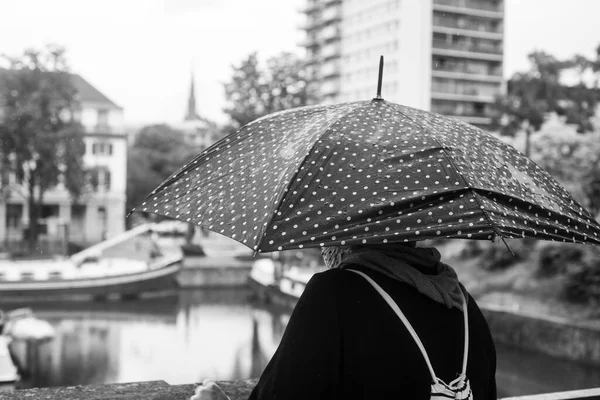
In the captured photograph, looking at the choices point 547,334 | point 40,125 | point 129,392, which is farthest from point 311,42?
point 129,392

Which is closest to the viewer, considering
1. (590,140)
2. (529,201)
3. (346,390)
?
(346,390)

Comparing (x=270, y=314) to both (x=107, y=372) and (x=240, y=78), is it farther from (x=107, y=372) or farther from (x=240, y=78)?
(x=240, y=78)

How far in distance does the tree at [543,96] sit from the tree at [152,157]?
671 inches

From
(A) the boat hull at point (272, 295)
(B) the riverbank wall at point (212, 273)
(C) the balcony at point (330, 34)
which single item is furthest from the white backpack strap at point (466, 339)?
(C) the balcony at point (330, 34)

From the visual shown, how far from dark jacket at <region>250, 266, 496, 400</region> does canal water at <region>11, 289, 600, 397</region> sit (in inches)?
428

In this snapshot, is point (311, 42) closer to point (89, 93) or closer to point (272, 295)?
point (89, 93)

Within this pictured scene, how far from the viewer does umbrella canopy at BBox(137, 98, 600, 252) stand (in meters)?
1.47

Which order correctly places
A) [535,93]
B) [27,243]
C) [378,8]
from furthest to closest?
[378,8], [535,93], [27,243]

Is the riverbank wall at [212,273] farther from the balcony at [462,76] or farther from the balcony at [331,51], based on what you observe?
the balcony at [331,51]

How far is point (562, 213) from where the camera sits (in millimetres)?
1767

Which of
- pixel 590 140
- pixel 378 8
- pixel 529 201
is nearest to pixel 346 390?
pixel 529 201

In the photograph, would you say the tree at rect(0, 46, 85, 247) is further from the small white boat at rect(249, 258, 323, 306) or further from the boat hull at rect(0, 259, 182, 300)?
the small white boat at rect(249, 258, 323, 306)

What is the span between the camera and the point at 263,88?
93.9 feet

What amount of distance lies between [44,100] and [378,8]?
29619mm
